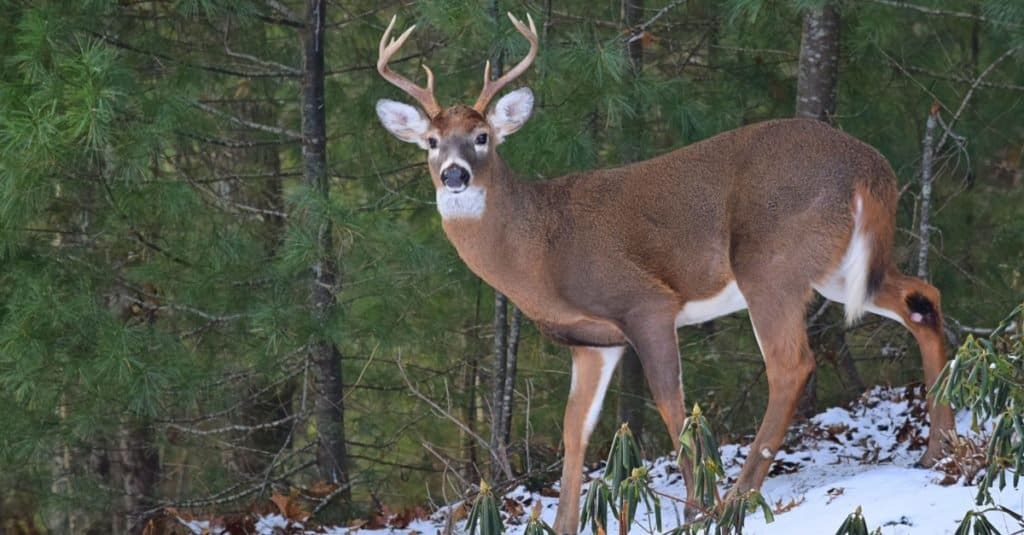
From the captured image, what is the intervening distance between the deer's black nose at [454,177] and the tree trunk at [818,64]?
2.76 meters

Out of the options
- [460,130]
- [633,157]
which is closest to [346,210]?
[460,130]

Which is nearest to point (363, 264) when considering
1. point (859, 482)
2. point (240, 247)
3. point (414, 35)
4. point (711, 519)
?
point (240, 247)

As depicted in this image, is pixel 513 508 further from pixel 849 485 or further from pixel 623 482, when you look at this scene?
pixel 623 482

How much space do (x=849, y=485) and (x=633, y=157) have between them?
10.2 feet

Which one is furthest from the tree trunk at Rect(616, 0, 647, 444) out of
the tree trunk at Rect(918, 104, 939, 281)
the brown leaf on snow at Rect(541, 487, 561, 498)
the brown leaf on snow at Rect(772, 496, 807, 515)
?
the brown leaf on snow at Rect(772, 496, 807, 515)

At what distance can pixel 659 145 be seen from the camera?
10.1 metres

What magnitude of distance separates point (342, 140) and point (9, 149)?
11.7 feet

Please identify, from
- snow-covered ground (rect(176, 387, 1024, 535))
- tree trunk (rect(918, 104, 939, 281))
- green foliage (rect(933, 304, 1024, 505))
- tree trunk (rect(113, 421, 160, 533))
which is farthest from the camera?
tree trunk (rect(113, 421, 160, 533))

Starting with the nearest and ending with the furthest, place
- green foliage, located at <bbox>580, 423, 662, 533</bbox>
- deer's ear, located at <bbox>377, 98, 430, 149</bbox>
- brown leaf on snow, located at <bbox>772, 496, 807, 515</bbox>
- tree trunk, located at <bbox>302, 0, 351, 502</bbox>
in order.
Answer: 1. green foliage, located at <bbox>580, 423, 662, 533</bbox>
2. brown leaf on snow, located at <bbox>772, 496, 807, 515</bbox>
3. deer's ear, located at <bbox>377, 98, 430, 149</bbox>
4. tree trunk, located at <bbox>302, 0, 351, 502</bbox>

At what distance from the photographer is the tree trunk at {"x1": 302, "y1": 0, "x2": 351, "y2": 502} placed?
8.58 m

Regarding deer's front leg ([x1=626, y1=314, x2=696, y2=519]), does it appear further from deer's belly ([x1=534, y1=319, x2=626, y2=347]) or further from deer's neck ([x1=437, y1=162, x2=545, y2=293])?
deer's neck ([x1=437, y1=162, x2=545, y2=293])

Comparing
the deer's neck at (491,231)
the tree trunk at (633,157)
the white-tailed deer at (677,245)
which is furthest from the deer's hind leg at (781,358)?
the tree trunk at (633,157)

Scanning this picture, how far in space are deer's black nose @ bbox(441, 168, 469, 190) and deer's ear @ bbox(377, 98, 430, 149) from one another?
1.27ft

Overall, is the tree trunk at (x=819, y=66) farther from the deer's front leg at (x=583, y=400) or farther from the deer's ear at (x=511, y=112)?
the deer's ear at (x=511, y=112)
